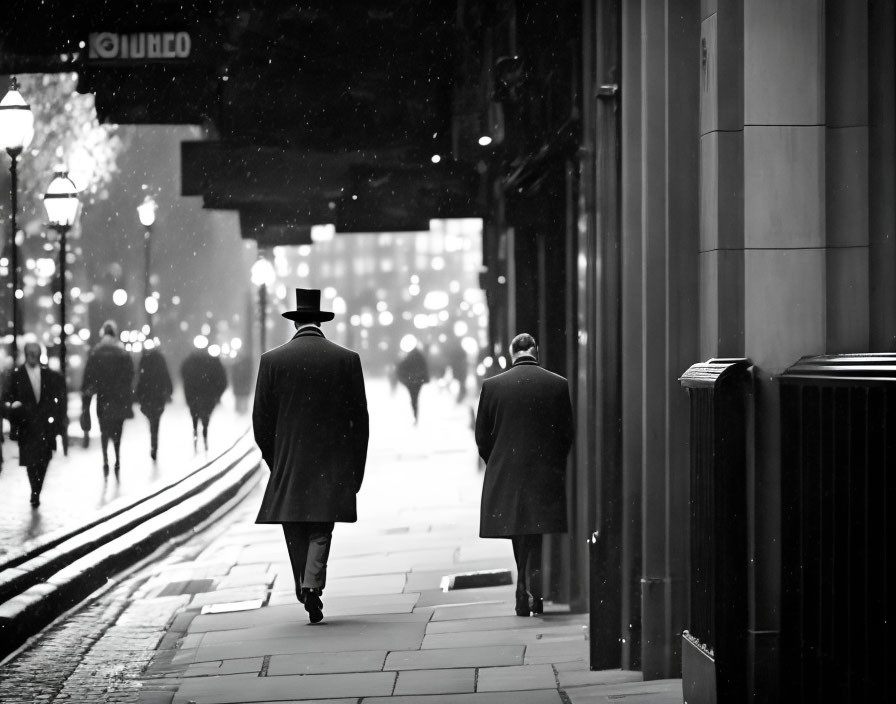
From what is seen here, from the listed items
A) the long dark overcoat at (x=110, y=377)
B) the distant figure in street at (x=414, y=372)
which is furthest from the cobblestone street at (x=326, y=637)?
the distant figure in street at (x=414, y=372)

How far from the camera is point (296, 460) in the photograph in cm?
773

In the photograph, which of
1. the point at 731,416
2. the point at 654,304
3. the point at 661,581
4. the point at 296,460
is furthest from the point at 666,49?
the point at 296,460

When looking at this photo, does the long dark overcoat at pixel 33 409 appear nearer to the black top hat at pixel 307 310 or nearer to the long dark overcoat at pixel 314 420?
the black top hat at pixel 307 310

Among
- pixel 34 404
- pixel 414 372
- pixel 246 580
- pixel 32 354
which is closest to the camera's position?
pixel 246 580

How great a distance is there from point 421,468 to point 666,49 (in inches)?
540

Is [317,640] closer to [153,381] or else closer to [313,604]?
[313,604]

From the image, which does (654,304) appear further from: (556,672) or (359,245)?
(359,245)

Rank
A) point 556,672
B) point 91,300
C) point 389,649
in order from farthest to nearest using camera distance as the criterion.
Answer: point 91,300 < point 389,649 < point 556,672

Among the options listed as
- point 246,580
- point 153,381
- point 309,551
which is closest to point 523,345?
point 309,551

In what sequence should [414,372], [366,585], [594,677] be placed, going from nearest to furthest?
[594,677]
[366,585]
[414,372]

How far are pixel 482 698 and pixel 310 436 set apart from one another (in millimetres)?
2545

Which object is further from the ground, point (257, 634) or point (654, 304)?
point (654, 304)

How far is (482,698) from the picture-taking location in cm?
559

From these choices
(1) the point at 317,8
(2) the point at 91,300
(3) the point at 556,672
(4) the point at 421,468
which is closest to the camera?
(3) the point at 556,672
